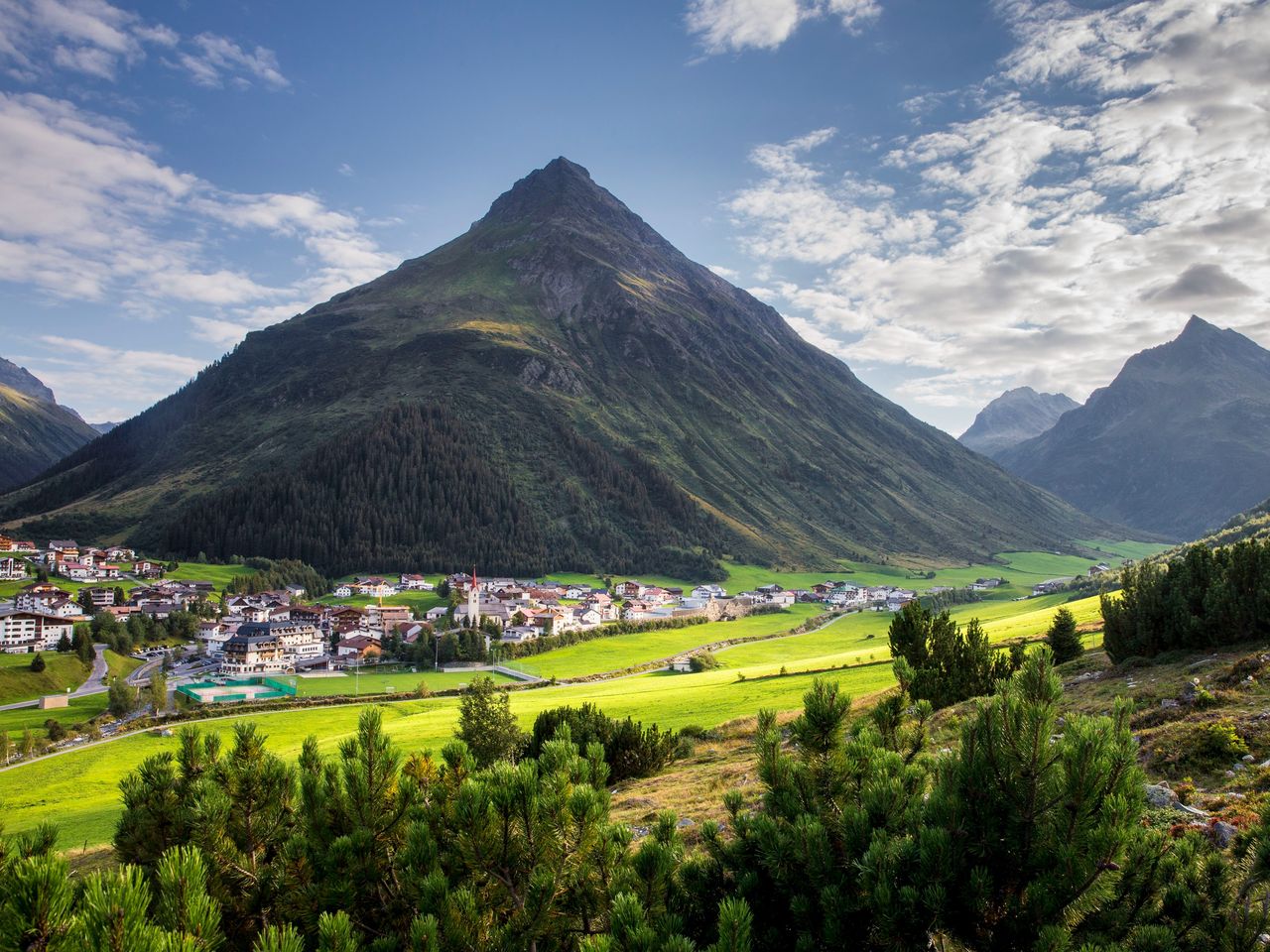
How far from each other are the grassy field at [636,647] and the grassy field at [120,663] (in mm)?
49896

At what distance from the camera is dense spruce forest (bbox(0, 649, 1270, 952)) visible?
4.83 metres

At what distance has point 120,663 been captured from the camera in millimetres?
91625

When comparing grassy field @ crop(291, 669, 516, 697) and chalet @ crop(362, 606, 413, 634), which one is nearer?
grassy field @ crop(291, 669, 516, 697)

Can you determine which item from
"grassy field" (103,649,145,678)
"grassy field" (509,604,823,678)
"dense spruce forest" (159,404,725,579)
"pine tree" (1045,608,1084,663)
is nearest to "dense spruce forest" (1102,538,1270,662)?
"pine tree" (1045,608,1084,663)

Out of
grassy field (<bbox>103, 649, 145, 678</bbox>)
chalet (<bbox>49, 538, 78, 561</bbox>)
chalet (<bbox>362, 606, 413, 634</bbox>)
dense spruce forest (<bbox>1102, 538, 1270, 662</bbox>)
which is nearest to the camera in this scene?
dense spruce forest (<bbox>1102, 538, 1270, 662</bbox>)

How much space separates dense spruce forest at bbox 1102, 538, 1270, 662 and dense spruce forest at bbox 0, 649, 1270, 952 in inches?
850

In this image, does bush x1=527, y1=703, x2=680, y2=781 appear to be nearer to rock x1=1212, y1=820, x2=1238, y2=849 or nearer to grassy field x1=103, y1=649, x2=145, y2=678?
rock x1=1212, y1=820, x2=1238, y2=849

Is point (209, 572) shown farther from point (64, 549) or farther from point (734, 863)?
point (734, 863)

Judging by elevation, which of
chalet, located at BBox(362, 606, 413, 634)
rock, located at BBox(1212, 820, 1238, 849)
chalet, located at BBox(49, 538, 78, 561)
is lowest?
chalet, located at BBox(362, 606, 413, 634)

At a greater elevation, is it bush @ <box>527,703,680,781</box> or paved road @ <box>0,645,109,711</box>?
bush @ <box>527,703,680,781</box>

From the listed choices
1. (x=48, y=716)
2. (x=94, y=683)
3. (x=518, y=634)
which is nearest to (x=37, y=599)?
(x=94, y=683)

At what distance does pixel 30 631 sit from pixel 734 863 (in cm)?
12720

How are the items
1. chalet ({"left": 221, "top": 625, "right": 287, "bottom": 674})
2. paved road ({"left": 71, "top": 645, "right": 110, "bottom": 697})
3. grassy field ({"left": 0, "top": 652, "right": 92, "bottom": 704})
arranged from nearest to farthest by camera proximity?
grassy field ({"left": 0, "top": 652, "right": 92, "bottom": 704}) → paved road ({"left": 71, "top": 645, "right": 110, "bottom": 697}) → chalet ({"left": 221, "top": 625, "right": 287, "bottom": 674})

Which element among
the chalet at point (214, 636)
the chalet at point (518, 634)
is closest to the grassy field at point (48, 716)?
the chalet at point (214, 636)
